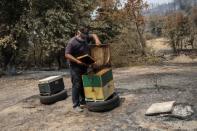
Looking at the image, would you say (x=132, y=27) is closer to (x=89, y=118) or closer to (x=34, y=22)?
(x=34, y=22)

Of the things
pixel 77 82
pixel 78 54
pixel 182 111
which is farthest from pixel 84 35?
pixel 182 111

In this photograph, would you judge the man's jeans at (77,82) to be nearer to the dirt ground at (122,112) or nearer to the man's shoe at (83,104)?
the man's shoe at (83,104)

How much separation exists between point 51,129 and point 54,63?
82.5 feet

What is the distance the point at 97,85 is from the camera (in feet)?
30.4

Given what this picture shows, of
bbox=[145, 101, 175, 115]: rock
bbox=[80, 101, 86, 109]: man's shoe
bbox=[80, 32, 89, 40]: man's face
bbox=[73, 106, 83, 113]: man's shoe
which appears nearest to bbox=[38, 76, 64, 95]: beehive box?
bbox=[80, 101, 86, 109]: man's shoe

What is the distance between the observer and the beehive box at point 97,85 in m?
9.22

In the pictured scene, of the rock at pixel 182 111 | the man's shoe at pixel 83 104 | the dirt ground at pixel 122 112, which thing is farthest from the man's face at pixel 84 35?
the rock at pixel 182 111

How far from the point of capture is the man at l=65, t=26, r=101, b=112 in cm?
951

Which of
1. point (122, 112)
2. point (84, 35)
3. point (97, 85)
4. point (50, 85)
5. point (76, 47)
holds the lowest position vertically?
point (122, 112)

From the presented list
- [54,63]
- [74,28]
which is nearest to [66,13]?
[74,28]

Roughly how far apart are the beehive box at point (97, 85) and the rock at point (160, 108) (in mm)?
1148

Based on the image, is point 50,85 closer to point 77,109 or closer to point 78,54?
point 77,109

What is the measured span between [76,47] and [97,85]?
1.07 meters

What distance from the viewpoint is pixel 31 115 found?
10078 mm
